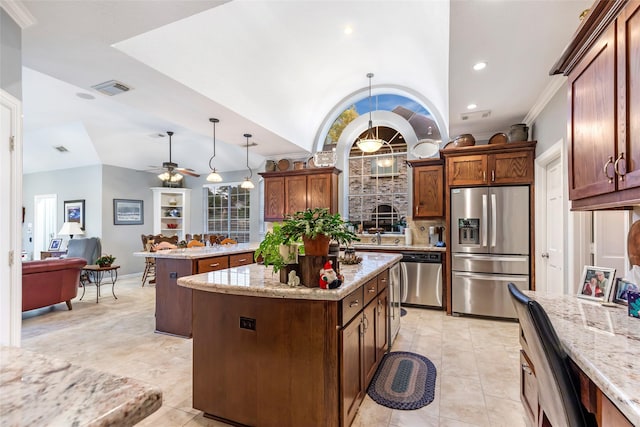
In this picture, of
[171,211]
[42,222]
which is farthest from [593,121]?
[42,222]

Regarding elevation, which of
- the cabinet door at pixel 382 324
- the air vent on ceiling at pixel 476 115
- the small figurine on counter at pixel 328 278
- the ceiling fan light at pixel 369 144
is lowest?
the cabinet door at pixel 382 324

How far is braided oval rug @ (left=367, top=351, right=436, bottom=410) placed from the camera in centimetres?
224

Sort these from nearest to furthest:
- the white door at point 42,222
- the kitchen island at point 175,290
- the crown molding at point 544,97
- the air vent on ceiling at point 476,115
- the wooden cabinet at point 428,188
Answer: the crown molding at point 544,97, the kitchen island at point 175,290, the air vent on ceiling at point 476,115, the wooden cabinet at point 428,188, the white door at point 42,222

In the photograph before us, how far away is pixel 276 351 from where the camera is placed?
1.76 m

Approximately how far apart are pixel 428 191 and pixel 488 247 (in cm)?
125

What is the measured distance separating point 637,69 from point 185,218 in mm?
9100

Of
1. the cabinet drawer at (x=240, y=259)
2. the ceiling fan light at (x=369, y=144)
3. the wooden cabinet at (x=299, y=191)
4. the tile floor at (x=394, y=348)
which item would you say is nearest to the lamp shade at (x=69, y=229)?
the tile floor at (x=394, y=348)

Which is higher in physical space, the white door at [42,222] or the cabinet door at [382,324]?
the white door at [42,222]

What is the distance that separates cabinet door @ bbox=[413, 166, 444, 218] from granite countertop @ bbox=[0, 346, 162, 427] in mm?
4740

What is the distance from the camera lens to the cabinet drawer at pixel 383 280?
2.68m

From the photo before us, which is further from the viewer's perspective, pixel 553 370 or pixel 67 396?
pixel 553 370

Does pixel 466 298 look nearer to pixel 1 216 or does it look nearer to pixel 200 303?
pixel 200 303

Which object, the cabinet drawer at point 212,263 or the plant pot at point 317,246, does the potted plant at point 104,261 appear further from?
the plant pot at point 317,246

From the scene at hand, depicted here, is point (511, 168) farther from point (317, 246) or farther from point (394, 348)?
point (317, 246)
